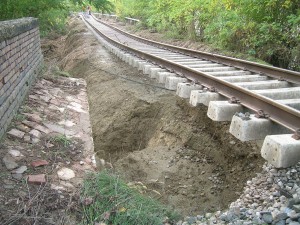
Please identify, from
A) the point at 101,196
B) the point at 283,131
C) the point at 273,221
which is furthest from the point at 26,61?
the point at 273,221

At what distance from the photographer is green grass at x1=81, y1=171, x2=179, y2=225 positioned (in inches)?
110

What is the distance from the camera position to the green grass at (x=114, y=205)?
2797mm

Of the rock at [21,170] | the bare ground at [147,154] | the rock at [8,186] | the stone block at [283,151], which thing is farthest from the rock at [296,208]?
the rock at [21,170]

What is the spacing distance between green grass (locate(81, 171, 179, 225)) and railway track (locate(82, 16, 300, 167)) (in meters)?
1.18

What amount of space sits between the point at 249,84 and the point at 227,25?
19.3ft

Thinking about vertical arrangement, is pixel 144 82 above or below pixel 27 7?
below

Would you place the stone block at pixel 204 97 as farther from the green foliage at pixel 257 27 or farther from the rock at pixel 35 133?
the green foliage at pixel 257 27

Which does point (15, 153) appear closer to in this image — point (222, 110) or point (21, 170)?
point (21, 170)

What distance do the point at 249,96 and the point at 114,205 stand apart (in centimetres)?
206

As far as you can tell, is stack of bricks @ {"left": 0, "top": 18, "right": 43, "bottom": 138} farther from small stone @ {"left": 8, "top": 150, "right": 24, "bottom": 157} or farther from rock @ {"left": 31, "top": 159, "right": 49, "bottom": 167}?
rock @ {"left": 31, "top": 159, "right": 49, "bottom": 167}

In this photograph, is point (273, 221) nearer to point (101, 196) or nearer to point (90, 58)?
point (101, 196)

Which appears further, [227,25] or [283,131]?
[227,25]

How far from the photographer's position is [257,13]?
348 inches

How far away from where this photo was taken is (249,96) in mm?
3836
